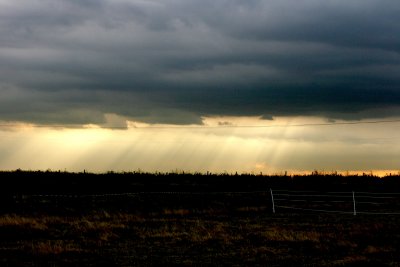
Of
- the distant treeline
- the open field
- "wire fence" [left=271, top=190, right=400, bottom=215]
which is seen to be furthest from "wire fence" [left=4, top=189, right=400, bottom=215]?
the distant treeline

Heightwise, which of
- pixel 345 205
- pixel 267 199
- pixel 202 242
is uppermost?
pixel 267 199

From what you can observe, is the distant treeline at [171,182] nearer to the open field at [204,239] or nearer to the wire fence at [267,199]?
the wire fence at [267,199]

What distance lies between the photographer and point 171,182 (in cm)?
5888

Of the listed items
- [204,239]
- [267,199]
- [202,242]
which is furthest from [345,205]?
[202,242]

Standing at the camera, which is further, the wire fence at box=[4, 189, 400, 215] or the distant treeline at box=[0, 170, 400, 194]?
the distant treeline at box=[0, 170, 400, 194]

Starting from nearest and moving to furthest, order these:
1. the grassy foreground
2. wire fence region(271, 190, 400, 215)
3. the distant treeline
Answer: the grassy foreground → wire fence region(271, 190, 400, 215) → the distant treeline

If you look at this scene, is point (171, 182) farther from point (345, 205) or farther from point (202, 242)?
point (202, 242)

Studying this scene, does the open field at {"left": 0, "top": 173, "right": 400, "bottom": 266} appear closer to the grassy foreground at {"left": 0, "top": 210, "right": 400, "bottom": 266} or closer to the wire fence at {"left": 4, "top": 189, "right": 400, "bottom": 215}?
the grassy foreground at {"left": 0, "top": 210, "right": 400, "bottom": 266}

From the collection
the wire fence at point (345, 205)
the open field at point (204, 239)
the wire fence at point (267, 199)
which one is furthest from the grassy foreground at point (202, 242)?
the wire fence at point (267, 199)

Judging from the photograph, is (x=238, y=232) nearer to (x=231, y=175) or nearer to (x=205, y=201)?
(x=205, y=201)

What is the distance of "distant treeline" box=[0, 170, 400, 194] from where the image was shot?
50688 mm

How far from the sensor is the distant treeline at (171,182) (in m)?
50.7

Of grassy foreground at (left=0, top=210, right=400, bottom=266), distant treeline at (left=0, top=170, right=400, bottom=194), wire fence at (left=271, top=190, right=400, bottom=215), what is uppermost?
distant treeline at (left=0, top=170, right=400, bottom=194)

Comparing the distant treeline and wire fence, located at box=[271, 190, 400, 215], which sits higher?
the distant treeline
